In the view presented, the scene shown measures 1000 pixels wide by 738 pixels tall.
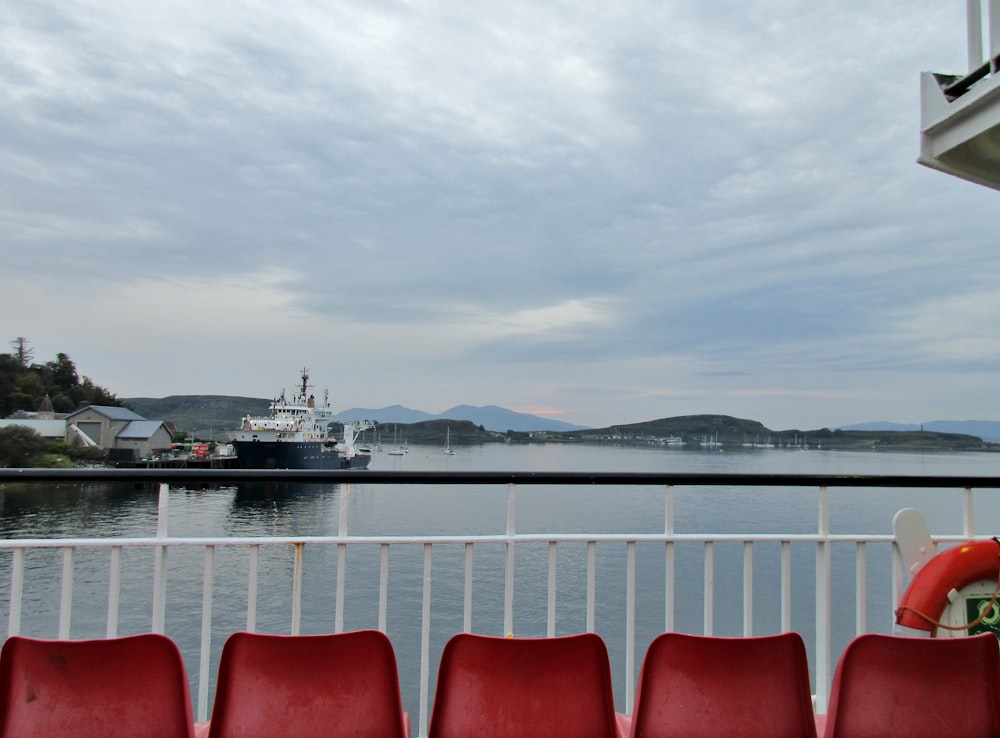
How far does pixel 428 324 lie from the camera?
82.9 feet

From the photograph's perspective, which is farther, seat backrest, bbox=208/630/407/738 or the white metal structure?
the white metal structure

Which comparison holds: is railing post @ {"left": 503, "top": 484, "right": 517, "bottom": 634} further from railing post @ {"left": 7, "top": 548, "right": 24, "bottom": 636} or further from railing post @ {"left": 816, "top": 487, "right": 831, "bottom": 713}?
railing post @ {"left": 7, "top": 548, "right": 24, "bottom": 636}

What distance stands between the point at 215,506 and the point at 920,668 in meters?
23.4

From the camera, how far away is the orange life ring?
1.98m

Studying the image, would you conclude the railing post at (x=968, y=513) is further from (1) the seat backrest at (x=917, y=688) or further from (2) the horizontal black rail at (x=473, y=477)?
(1) the seat backrest at (x=917, y=688)

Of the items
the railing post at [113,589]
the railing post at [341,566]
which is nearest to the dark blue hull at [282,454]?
the railing post at [113,589]

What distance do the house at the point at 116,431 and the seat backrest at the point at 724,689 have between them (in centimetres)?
2987

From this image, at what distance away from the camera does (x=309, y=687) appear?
1192 millimetres

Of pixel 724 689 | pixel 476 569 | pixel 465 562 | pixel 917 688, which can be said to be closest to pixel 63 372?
pixel 476 569

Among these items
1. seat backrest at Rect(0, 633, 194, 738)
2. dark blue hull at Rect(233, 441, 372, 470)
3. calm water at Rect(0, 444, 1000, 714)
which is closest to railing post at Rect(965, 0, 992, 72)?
seat backrest at Rect(0, 633, 194, 738)

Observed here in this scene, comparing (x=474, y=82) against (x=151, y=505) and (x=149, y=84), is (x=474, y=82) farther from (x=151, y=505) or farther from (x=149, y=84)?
(x=151, y=505)

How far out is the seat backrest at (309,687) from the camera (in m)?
1.18

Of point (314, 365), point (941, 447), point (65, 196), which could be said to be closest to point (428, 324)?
point (65, 196)

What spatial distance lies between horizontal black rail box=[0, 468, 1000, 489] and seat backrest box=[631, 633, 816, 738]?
1.01 meters
